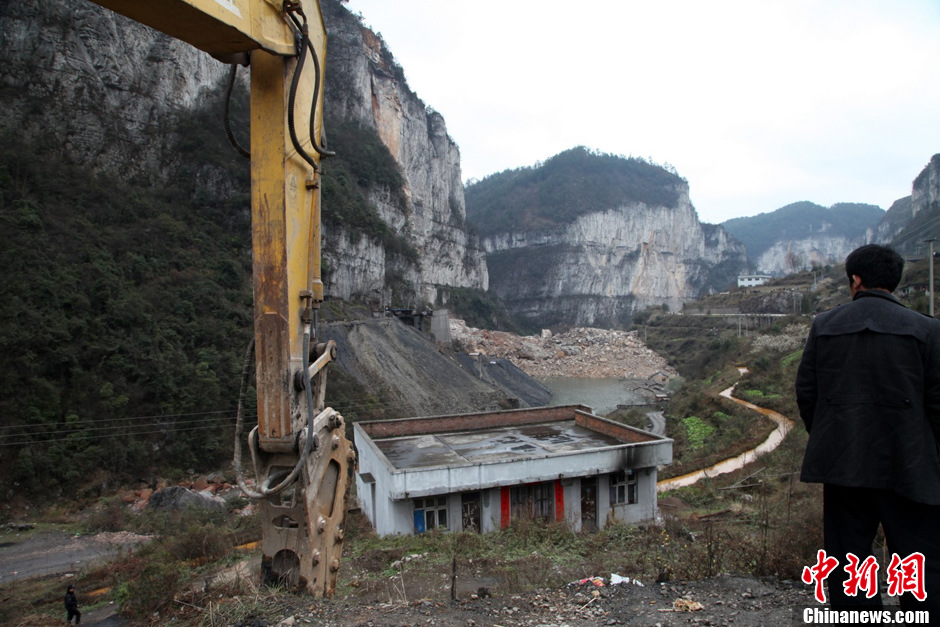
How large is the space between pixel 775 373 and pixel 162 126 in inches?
1388

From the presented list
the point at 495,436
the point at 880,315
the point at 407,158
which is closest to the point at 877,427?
the point at 880,315

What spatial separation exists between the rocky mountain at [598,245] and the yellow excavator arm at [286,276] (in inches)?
3506

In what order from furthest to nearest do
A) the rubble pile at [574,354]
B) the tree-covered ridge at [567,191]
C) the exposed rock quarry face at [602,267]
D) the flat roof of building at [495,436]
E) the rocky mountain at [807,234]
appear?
the rocky mountain at [807,234] → the tree-covered ridge at [567,191] → the exposed rock quarry face at [602,267] → the rubble pile at [574,354] → the flat roof of building at [495,436]

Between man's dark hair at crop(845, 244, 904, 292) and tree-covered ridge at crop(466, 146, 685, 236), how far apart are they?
9420 cm

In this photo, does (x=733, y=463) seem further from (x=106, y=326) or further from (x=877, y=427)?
(x=106, y=326)

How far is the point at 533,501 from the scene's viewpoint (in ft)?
32.9

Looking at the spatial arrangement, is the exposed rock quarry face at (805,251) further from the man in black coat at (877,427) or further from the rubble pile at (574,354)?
the man in black coat at (877,427)

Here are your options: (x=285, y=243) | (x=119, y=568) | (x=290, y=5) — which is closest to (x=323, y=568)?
(x=285, y=243)

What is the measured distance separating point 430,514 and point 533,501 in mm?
2000

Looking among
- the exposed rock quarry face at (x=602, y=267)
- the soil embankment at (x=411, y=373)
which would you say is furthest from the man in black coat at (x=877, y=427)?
the exposed rock quarry face at (x=602, y=267)

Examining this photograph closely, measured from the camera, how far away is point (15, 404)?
1448 cm

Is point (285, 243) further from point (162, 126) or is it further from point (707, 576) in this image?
point (162, 126)

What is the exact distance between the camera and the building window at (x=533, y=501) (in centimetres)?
988

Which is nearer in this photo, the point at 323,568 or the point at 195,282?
the point at 323,568
